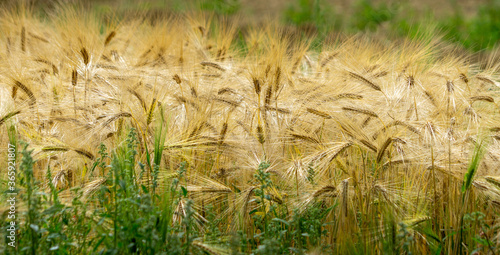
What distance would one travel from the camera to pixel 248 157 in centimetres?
221

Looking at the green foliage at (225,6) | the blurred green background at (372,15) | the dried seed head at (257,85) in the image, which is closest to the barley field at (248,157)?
the dried seed head at (257,85)

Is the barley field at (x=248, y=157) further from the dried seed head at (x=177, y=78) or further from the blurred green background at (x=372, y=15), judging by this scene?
the blurred green background at (x=372, y=15)

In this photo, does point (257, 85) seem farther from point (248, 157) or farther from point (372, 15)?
point (372, 15)

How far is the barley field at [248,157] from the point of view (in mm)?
1809

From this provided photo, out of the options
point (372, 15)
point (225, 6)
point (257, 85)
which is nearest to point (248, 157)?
point (257, 85)

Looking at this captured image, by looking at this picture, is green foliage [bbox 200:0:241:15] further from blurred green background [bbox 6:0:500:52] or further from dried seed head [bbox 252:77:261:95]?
dried seed head [bbox 252:77:261:95]

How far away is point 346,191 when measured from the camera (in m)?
1.96

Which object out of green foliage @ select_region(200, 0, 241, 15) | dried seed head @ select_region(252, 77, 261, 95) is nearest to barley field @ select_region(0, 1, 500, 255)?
dried seed head @ select_region(252, 77, 261, 95)

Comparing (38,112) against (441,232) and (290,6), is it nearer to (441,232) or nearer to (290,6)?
(441,232)

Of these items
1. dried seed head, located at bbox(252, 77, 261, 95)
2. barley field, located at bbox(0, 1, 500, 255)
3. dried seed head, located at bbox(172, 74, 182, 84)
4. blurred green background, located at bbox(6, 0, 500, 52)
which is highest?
blurred green background, located at bbox(6, 0, 500, 52)

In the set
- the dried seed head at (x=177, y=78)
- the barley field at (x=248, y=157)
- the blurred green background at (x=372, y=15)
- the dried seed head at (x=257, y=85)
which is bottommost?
the barley field at (x=248, y=157)

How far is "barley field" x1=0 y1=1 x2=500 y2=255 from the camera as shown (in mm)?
1809

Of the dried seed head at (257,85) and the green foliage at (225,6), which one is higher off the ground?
the green foliage at (225,6)

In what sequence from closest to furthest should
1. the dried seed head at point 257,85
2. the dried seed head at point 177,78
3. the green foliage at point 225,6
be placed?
the dried seed head at point 257,85 → the dried seed head at point 177,78 → the green foliage at point 225,6
